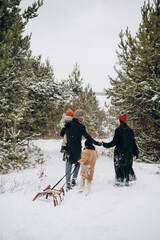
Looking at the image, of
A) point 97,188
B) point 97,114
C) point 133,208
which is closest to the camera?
point 133,208

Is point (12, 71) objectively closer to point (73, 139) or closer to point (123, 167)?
point (73, 139)

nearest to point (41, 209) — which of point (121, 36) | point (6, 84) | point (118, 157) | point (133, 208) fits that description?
point (133, 208)

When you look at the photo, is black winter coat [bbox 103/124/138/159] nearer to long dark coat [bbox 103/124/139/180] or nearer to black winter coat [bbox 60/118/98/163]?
long dark coat [bbox 103/124/139/180]

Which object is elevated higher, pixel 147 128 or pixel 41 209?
pixel 147 128

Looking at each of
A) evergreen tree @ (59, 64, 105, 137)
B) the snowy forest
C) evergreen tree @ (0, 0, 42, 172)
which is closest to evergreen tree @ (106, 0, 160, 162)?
the snowy forest

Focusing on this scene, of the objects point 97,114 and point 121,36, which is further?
point 97,114

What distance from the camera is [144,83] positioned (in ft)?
24.3

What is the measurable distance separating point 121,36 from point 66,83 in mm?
3758

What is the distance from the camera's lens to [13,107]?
830 centimetres

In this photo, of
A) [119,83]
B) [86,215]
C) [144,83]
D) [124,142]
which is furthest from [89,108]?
[86,215]

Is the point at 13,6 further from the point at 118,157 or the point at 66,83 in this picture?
the point at 118,157

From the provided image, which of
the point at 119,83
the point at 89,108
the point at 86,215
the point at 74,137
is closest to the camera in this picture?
the point at 86,215

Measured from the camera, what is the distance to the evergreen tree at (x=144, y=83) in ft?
25.1

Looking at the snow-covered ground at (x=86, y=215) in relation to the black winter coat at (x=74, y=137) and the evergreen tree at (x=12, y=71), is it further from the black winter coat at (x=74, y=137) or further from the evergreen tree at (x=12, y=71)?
the evergreen tree at (x=12, y=71)
